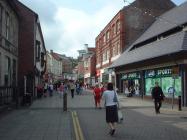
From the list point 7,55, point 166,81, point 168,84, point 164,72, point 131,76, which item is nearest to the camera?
point 7,55

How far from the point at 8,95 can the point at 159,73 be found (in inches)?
505

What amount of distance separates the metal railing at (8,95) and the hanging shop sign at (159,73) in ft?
36.4

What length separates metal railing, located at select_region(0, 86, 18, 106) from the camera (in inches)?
955

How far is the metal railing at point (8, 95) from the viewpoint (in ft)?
79.6

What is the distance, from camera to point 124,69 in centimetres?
4744

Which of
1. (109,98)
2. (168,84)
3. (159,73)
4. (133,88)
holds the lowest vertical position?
(109,98)

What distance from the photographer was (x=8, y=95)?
2677cm

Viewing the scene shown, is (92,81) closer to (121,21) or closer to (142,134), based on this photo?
(121,21)

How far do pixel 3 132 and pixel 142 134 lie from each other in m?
4.69

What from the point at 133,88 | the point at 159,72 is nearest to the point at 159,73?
the point at 159,72

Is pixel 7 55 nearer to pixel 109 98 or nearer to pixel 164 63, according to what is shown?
pixel 164 63

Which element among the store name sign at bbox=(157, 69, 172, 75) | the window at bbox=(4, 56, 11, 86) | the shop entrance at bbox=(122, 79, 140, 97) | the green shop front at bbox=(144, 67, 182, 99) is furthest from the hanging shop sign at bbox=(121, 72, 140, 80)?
the window at bbox=(4, 56, 11, 86)

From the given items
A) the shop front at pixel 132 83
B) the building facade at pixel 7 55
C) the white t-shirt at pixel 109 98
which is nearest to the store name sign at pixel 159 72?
the shop front at pixel 132 83

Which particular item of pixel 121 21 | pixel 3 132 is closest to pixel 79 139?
pixel 3 132
